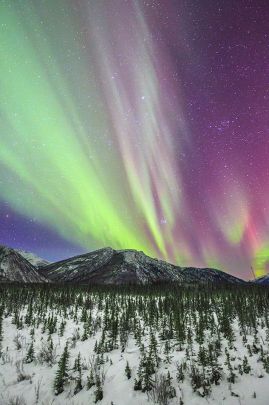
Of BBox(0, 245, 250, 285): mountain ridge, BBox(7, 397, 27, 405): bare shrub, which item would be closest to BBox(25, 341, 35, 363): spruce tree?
BBox(7, 397, 27, 405): bare shrub

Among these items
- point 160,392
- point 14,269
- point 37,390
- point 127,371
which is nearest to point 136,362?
point 127,371

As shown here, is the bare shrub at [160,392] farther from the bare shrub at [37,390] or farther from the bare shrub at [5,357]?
the bare shrub at [5,357]

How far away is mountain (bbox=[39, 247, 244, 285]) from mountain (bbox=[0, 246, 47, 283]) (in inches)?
1872

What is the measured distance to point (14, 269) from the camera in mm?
93438

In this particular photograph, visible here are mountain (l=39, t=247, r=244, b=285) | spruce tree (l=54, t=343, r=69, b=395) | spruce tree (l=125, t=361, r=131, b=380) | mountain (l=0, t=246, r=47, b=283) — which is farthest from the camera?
mountain (l=39, t=247, r=244, b=285)

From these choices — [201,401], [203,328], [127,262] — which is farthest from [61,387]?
[127,262]

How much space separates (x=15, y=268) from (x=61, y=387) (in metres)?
96.7

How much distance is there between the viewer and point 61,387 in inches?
277

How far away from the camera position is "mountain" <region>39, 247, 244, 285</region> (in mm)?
153087

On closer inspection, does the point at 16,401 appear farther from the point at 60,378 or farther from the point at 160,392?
the point at 160,392

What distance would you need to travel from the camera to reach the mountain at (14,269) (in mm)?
88750

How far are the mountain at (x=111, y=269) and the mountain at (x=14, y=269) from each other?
47.5 m

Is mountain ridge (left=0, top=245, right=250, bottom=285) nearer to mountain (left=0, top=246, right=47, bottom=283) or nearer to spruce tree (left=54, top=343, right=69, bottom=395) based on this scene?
mountain (left=0, top=246, right=47, bottom=283)

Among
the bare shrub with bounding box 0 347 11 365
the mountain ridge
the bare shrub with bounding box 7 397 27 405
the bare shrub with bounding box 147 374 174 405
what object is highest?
the mountain ridge
